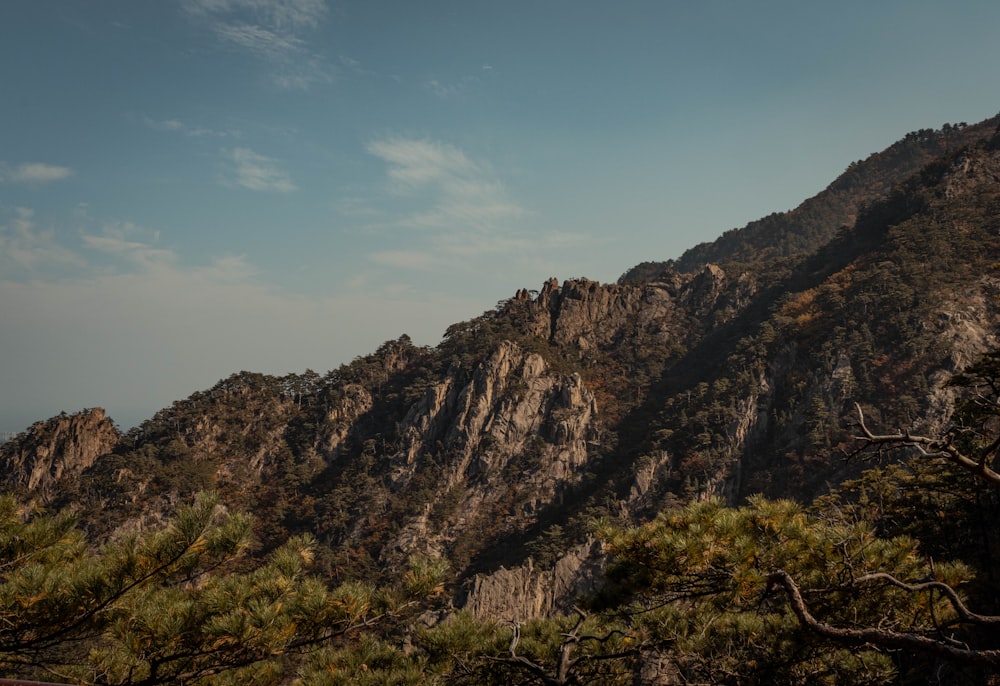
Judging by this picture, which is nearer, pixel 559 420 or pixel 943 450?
pixel 943 450

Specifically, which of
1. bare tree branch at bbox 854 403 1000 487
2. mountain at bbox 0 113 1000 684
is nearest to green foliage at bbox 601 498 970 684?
bare tree branch at bbox 854 403 1000 487

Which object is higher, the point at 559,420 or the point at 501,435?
the point at 559,420

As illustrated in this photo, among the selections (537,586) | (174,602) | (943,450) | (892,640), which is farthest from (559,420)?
(892,640)

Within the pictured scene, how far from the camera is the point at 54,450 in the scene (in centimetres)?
4547

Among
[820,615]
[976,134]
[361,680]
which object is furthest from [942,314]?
[976,134]

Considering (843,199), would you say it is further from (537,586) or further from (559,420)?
(537,586)

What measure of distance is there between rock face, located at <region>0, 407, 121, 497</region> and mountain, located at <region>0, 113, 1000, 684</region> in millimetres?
200

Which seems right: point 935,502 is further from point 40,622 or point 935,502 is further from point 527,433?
point 527,433

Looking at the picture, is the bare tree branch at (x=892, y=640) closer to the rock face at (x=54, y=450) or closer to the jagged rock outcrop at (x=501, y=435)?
the jagged rock outcrop at (x=501, y=435)

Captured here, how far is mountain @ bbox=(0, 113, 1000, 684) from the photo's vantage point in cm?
3644

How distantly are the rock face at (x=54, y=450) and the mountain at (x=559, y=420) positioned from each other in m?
0.20

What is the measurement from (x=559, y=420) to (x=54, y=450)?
4540cm

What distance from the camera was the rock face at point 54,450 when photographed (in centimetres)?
4434

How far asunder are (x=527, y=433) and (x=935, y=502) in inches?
1445
